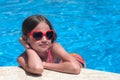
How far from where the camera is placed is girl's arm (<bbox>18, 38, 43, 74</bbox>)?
3.79 m

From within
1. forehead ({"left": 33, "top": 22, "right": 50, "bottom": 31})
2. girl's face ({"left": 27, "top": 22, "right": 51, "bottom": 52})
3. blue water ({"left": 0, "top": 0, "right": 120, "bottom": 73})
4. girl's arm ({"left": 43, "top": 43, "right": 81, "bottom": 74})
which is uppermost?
forehead ({"left": 33, "top": 22, "right": 50, "bottom": 31})

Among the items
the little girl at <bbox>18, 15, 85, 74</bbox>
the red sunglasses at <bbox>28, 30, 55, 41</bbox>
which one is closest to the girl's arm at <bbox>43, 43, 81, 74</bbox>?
the little girl at <bbox>18, 15, 85, 74</bbox>

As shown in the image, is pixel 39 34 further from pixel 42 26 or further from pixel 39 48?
pixel 39 48

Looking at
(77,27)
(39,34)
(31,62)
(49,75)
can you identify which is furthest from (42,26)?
(77,27)

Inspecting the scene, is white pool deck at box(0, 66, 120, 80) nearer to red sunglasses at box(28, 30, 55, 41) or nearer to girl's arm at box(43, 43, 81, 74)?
girl's arm at box(43, 43, 81, 74)

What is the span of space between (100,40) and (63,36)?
2.98 feet

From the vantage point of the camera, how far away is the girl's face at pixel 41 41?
392 centimetres

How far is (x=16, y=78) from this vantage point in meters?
3.79

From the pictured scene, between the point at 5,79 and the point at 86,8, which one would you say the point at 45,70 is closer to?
the point at 5,79

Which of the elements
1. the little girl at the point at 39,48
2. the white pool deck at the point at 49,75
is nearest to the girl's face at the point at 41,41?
the little girl at the point at 39,48

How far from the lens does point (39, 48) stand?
4.05 metres

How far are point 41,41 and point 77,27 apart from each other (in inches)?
163

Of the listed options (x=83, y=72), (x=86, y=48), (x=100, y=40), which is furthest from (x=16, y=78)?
(x=100, y=40)

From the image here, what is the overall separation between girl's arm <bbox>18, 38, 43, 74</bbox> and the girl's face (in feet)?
0.27
